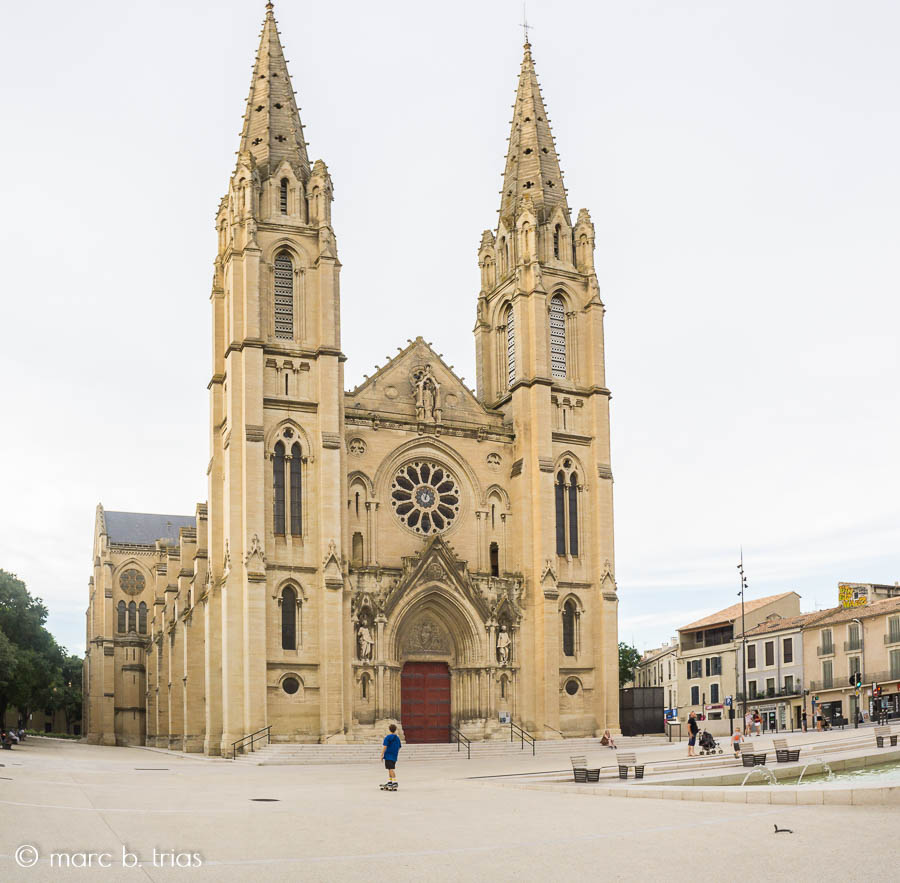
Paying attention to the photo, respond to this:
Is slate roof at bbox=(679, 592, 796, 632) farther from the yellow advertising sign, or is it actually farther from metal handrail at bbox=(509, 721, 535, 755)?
metal handrail at bbox=(509, 721, 535, 755)

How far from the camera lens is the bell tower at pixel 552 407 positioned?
5178cm

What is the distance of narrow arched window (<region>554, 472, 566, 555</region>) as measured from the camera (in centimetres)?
5341

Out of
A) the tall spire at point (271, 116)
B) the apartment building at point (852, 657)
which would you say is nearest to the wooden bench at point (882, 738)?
the apartment building at point (852, 657)

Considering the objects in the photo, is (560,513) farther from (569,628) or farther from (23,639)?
(23,639)

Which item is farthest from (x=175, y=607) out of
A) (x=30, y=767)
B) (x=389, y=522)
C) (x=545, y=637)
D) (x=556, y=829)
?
(x=556, y=829)

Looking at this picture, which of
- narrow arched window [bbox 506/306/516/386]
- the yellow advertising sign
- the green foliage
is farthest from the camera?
the yellow advertising sign

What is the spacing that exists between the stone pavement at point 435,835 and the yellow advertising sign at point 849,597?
58.2 m

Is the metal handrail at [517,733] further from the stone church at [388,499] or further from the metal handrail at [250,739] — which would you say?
the metal handrail at [250,739]

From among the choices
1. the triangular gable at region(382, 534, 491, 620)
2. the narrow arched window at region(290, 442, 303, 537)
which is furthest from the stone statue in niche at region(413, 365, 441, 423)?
the narrow arched window at region(290, 442, 303, 537)

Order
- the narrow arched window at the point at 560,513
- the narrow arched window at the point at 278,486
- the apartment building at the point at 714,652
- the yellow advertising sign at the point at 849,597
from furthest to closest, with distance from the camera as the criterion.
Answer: the apartment building at the point at 714,652
the yellow advertising sign at the point at 849,597
the narrow arched window at the point at 560,513
the narrow arched window at the point at 278,486

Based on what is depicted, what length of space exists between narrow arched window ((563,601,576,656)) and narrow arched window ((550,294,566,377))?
11138 mm

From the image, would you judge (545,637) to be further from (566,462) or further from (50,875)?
(50,875)

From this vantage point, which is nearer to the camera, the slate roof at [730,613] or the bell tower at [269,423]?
the bell tower at [269,423]
